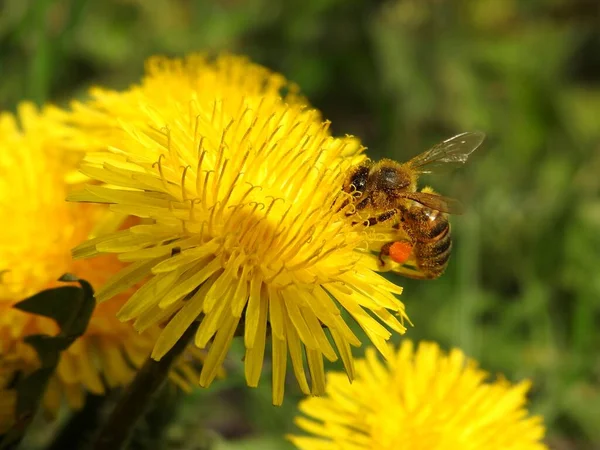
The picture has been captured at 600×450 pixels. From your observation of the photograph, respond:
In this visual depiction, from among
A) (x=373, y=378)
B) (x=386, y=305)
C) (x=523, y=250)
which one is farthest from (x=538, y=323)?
(x=386, y=305)

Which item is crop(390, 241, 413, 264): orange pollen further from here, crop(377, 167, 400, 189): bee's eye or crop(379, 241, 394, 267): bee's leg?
crop(377, 167, 400, 189): bee's eye

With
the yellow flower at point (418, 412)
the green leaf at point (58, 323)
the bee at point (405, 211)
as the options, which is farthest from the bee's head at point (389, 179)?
the green leaf at point (58, 323)

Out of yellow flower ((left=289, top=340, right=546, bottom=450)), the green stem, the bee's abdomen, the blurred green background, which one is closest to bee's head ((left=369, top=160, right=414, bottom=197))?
the bee's abdomen

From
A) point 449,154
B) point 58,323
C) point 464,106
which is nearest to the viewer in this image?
point 58,323

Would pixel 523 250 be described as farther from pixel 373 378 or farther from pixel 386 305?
pixel 386 305

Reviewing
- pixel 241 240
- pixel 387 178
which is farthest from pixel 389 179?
pixel 241 240

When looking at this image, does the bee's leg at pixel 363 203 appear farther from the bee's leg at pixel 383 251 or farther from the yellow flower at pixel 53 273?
the yellow flower at pixel 53 273

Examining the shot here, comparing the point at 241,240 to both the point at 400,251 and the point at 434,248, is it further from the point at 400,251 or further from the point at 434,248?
the point at 434,248
